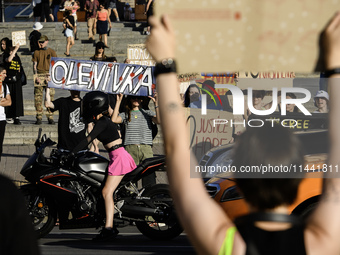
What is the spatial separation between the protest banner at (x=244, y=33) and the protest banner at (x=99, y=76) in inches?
376

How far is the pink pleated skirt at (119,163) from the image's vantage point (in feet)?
27.1

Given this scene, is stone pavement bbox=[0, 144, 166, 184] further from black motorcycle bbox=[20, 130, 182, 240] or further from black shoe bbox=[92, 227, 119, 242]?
black shoe bbox=[92, 227, 119, 242]

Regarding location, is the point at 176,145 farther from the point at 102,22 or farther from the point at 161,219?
the point at 102,22

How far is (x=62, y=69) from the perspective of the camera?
12977 millimetres

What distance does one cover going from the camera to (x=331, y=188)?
7.04 ft

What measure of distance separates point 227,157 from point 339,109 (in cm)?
605

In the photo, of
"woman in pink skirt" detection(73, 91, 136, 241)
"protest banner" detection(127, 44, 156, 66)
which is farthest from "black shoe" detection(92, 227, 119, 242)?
"protest banner" detection(127, 44, 156, 66)

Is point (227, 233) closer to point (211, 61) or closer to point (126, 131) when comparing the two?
point (211, 61)

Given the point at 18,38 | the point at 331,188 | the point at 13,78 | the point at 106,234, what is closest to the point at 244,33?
the point at 331,188

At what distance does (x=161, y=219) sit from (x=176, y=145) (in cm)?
626

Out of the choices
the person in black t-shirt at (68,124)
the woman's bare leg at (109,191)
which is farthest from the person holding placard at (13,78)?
the woman's bare leg at (109,191)

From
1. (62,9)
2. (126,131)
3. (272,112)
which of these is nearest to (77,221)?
(126,131)

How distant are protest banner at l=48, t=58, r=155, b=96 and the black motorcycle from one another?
3.53m

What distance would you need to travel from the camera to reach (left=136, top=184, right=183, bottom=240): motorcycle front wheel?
831 cm
